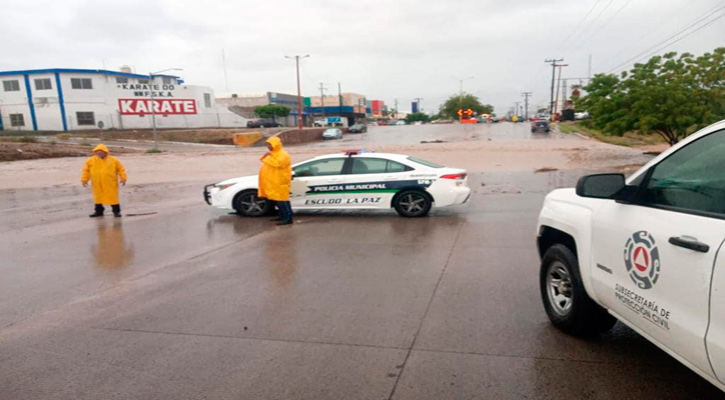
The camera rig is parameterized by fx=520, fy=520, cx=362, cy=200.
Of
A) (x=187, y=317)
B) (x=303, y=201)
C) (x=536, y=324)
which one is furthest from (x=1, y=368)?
(x=303, y=201)

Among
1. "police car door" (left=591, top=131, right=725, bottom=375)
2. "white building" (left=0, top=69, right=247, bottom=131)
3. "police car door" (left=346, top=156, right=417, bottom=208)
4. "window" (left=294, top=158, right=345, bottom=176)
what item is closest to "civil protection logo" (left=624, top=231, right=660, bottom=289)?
"police car door" (left=591, top=131, right=725, bottom=375)

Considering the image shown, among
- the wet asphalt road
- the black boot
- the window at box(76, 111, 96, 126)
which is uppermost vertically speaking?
the window at box(76, 111, 96, 126)

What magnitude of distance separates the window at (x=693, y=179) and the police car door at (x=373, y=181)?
7242 mm

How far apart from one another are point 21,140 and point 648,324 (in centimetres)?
4620

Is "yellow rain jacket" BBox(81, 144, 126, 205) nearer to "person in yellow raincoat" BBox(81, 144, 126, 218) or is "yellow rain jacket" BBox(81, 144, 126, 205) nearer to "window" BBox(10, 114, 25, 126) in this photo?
"person in yellow raincoat" BBox(81, 144, 126, 218)

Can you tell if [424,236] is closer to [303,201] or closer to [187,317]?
[303,201]

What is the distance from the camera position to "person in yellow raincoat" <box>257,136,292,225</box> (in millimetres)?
9594

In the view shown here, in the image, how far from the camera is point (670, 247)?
8.79 ft

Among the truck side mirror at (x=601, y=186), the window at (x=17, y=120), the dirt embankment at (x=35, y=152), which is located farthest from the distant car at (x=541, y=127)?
the window at (x=17, y=120)

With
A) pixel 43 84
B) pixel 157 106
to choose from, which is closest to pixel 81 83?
pixel 43 84

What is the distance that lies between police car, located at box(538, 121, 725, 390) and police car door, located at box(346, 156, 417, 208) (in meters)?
6.30

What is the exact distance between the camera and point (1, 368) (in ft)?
12.9

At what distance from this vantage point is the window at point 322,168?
10648mm

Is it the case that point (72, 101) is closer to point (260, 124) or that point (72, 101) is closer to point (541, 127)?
→ point (260, 124)
